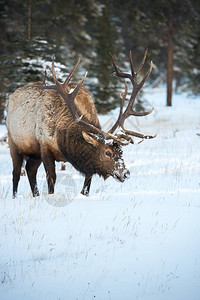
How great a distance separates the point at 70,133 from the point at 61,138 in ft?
0.55

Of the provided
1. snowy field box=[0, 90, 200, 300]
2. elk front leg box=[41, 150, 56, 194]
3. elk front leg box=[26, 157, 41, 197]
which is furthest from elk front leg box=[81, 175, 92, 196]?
elk front leg box=[26, 157, 41, 197]

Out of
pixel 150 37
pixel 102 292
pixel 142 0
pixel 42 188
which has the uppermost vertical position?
pixel 142 0

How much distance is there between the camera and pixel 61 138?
550cm

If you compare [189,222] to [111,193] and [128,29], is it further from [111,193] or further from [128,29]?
[128,29]

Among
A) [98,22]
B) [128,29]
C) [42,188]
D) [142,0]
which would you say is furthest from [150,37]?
[42,188]

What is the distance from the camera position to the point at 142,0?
2077 centimetres

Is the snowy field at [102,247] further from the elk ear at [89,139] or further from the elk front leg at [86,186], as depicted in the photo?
the elk ear at [89,139]

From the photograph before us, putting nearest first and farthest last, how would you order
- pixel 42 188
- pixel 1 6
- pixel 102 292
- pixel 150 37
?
pixel 102 292 → pixel 42 188 → pixel 1 6 → pixel 150 37

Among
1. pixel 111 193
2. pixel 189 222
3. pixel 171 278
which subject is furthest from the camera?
pixel 111 193

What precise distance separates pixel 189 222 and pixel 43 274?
189cm

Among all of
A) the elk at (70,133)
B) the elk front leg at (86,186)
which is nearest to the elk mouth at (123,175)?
the elk at (70,133)

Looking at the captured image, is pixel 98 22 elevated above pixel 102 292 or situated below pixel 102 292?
above

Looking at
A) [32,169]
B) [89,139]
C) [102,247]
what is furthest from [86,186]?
[102,247]

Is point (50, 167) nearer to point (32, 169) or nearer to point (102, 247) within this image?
point (32, 169)
